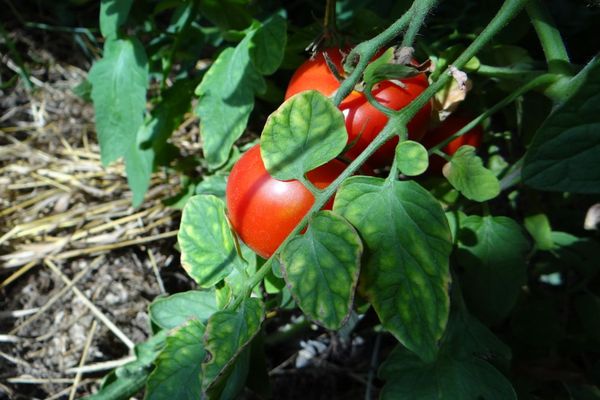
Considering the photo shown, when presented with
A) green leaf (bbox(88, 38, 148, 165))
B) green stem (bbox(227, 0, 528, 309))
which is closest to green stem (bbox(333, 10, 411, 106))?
green stem (bbox(227, 0, 528, 309))

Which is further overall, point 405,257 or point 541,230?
point 541,230

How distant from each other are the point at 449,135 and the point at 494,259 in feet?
0.60

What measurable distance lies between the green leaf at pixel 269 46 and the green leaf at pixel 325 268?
15.3 inches

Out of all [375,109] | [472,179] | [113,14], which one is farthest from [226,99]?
[472,179]

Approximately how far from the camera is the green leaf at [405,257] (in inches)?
25.8

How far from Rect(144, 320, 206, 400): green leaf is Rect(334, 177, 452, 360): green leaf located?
205mm

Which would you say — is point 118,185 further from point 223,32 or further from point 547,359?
point 547,359

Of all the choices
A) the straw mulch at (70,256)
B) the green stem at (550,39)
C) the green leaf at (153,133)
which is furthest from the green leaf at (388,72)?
the straw mulch at (70,256)

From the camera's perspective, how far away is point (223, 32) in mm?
1104

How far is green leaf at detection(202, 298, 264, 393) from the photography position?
65 centimetres

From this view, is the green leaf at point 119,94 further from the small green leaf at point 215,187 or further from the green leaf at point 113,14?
the small green leaf at point 215,187

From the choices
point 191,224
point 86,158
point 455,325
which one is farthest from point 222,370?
point 86,158

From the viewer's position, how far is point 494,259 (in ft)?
2.97

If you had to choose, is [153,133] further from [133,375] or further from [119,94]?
[133,375]
